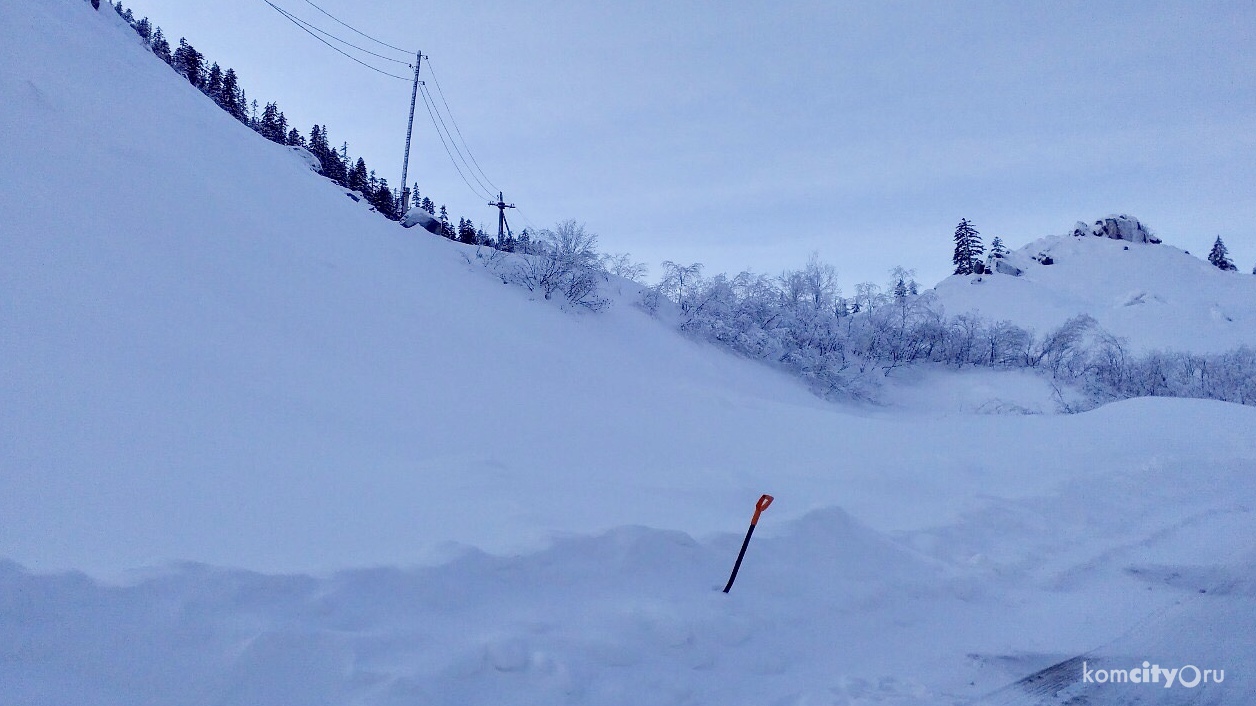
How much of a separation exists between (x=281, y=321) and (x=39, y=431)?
191 inches

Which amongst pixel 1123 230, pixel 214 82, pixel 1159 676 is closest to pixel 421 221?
pixel 1159 676

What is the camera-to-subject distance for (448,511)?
5250 mm

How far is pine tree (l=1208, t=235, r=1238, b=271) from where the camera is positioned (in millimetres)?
70312

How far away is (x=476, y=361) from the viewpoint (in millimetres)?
11875

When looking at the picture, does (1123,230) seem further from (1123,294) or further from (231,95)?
(231,95)

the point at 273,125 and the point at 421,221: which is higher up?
the point at 273,125

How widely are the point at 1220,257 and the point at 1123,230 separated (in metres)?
14.0

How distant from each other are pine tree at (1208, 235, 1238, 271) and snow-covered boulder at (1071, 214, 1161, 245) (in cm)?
971

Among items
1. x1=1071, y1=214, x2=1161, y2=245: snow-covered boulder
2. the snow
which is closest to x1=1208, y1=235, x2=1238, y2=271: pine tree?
x1=1071, y1=214, x2=1161, y2=245: snow-covered boulder

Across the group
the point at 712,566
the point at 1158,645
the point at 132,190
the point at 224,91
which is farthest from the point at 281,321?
the point at 224,91

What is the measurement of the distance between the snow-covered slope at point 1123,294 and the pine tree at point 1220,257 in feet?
33.9

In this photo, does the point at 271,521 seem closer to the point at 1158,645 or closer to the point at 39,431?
the point at 39,431

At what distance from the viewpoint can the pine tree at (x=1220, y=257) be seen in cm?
7031

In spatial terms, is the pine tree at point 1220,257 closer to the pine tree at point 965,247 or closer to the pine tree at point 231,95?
the pine tree at point 965,247
